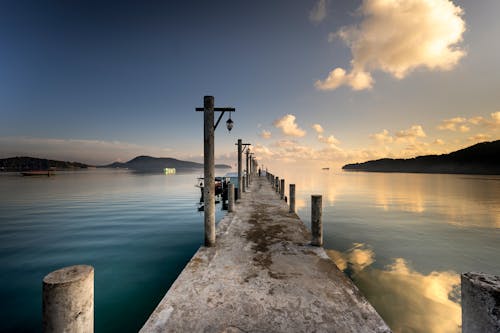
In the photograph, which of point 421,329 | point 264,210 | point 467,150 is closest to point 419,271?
point 421,329

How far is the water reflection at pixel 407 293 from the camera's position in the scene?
Result: 5914mm

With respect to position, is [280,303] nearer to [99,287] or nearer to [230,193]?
[99,287]

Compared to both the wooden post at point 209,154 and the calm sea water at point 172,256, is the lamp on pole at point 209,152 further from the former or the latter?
the calm sea water at point 172,256

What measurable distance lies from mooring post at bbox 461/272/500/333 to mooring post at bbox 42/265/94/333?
382cm

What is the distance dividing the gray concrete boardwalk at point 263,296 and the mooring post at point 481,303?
1.65 metres

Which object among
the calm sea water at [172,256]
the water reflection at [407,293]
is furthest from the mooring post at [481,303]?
the calm sea water at [172,256]

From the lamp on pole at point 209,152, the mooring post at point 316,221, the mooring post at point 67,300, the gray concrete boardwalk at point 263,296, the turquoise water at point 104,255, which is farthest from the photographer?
the mooring post at point 316,221

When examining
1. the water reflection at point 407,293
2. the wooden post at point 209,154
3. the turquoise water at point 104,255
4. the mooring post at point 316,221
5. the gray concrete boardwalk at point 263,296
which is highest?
the wooden post at point 209,154

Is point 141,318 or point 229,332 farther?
point 141,318

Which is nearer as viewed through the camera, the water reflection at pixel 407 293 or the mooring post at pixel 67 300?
the mooring post at pixel 67 300

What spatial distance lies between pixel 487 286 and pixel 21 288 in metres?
11.7

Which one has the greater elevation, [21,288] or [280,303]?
[280,303]

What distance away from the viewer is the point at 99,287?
7.57 metres

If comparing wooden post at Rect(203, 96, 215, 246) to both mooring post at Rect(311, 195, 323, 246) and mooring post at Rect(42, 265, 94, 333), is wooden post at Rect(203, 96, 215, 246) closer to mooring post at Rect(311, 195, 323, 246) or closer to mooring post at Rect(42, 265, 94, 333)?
mooring post at Rect(311, 195, 323, 246)
